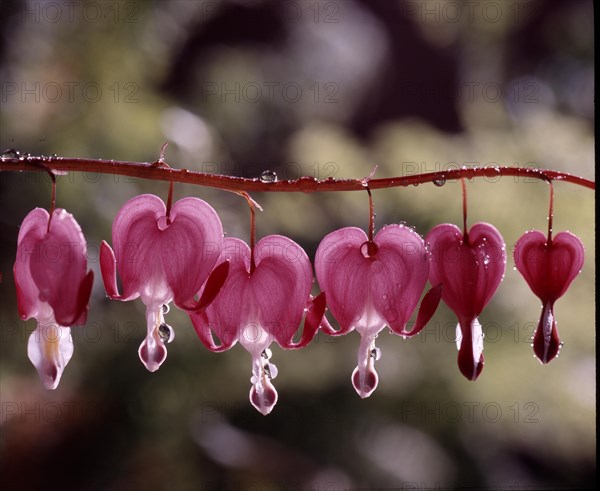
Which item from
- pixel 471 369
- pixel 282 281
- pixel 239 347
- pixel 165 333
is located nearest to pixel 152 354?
pixel 165 333

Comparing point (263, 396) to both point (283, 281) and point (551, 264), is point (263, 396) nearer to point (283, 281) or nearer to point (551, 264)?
point (283, 281)

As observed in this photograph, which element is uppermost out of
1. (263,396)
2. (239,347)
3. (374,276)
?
(374,276)

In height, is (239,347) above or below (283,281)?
below

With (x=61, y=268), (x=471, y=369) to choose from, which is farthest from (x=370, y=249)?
(x=61, y=268)

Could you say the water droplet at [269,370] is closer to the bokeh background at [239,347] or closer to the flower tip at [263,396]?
the flower tip at [263,396]

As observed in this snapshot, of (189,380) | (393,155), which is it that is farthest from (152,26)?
(189,380)

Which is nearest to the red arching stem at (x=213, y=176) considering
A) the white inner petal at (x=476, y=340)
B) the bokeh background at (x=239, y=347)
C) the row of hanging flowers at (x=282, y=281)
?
the row of hanging flowers at (x=282, y=281)

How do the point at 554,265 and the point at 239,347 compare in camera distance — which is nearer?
the point at 554,265
